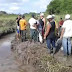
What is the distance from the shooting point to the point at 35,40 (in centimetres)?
1335

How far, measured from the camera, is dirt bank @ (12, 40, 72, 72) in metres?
8.18

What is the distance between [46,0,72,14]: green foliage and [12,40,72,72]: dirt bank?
47.4m

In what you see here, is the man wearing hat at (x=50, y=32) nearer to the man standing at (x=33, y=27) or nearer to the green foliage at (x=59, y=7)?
the man standing at (x=33, y=27)

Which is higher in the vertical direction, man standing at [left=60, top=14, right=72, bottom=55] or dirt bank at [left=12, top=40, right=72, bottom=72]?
man standing at [left=60, top=14, right=72, bottom=55]

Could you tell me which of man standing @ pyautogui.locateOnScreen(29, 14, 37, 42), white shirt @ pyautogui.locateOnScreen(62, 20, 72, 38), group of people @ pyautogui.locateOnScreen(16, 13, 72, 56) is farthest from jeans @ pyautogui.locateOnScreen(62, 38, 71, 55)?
man standing @ pyautogui.locateOnScreen(29, 14, 37, 42)

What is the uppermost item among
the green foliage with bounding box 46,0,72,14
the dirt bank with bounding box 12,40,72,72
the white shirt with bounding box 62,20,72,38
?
the green foliage with bounding box 46,0,72,14

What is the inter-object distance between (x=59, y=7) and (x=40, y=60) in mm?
57708

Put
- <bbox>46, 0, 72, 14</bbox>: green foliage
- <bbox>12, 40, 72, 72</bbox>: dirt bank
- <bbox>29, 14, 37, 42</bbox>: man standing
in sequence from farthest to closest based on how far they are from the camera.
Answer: <bbox>46, 0, 72, 14</bbox>: green foliage < <bbox>29, 14, 37, 42</bbox>: man standing < <bbox>12, 40, 72, 72</bbox>: dirt bank

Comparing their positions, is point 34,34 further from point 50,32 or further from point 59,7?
point 59,7

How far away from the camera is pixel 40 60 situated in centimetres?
927

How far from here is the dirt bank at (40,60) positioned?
322 inches

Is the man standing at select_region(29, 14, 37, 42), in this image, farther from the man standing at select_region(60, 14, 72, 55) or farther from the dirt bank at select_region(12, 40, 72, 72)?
the man standing at select_region(60, 14, 72, 55)

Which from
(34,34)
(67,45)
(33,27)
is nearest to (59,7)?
(34,34)

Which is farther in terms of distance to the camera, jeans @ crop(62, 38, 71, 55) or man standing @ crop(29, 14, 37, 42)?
man standing @ crop(29, 14, 37, 42)
